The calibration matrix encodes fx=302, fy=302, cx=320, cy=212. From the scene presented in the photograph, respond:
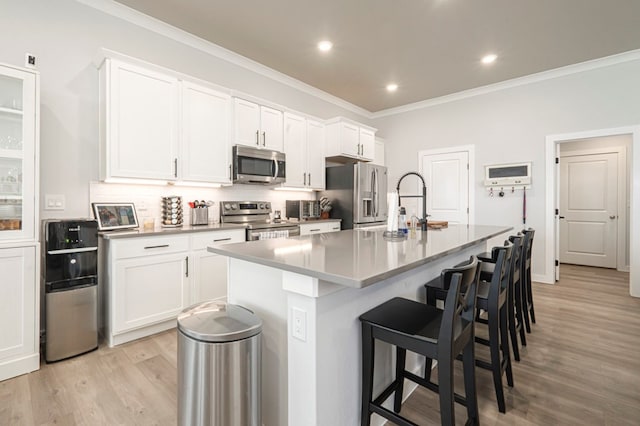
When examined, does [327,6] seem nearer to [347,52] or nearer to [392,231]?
[347,52]

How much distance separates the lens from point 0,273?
6.50ft

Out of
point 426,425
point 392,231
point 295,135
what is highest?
point 295,135

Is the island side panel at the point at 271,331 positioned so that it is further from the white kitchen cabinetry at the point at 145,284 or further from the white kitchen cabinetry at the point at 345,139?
the white kitchen cabinetry at the point at 345,139

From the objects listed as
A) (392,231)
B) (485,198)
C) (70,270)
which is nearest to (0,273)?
(70,270)

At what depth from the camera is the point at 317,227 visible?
13.8ft

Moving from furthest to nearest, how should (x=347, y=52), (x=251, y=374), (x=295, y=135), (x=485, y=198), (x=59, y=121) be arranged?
(x=485, y=198) → (x=295, y=135) → (x=347, y=52) → (x=59, y=121) → (x=251, y=374)

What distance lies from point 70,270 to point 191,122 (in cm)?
170

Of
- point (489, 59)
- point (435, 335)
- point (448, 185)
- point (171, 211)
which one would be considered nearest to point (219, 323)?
point (435, 335)

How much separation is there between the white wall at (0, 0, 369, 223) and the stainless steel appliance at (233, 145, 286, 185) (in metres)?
1.32

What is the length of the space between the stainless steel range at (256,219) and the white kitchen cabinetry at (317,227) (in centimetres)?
Result: 14

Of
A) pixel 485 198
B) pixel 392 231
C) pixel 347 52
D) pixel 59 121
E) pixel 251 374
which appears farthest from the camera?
pixel 485 198

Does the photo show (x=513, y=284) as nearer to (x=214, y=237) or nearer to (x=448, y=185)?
(x=214, y=237)

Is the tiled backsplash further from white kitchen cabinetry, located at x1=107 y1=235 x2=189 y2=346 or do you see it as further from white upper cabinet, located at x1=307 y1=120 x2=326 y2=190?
white kitchen cabinetry, located at x1=107 y1=235 x2=189 y2=346

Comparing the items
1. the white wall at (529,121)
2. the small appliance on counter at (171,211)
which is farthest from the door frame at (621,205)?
the small appliance on counter at (171,211)
